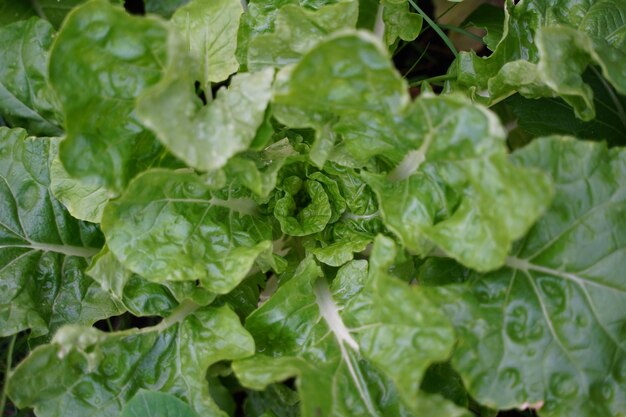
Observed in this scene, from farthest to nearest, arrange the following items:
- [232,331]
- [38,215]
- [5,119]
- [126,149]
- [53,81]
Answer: [5,119] → [38,215] → [232,331] → [126,149] → [53,81]

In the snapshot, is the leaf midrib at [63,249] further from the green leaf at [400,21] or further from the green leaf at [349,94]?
the green leaf at [400,21]

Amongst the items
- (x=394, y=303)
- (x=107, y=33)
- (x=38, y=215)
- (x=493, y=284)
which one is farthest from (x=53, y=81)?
(x=493, y=284)

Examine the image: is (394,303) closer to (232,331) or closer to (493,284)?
(493,284)

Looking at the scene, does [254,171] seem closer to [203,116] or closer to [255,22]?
[203,116]

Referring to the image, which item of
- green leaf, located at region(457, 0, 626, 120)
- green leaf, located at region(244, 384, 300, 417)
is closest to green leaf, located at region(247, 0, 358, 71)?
green leaf, located at region(457, 0, 626, 120)

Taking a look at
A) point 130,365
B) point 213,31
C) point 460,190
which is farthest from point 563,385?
point 213,31

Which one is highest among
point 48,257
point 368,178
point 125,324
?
point 368,178

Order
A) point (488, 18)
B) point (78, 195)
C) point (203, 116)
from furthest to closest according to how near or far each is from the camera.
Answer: point (488, 18) < point (78, 195) < point (203, 116)

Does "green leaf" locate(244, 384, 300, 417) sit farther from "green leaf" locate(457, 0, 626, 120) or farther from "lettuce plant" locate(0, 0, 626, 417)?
"green leaf" locate(457, 0, 626, 120)
